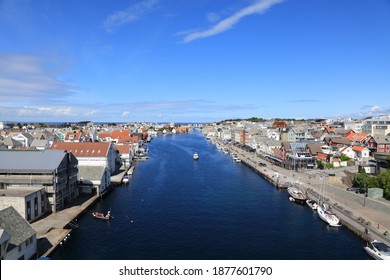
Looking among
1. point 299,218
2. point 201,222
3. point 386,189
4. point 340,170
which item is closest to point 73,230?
point 201,222

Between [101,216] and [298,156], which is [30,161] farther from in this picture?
[298,156]

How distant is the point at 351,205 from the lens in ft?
104

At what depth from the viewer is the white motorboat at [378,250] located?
20191mm

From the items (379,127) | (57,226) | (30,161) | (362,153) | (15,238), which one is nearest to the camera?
(15,238)

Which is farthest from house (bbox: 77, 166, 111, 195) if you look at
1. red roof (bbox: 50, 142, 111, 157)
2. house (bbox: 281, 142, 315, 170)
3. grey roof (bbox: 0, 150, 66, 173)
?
house (bbox: 281, 142, 315, 170)

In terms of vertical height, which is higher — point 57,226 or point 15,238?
point 15,238

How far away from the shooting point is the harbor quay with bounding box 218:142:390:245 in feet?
80.8

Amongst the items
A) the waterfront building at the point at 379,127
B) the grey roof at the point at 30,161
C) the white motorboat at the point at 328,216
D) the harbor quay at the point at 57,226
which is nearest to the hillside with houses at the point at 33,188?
the grey roof at the point at 30,161

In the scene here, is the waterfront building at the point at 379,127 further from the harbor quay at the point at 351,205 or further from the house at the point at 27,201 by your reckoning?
the house at the point at 27,201

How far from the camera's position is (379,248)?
20906 mm

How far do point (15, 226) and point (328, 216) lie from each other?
23459 millimetres

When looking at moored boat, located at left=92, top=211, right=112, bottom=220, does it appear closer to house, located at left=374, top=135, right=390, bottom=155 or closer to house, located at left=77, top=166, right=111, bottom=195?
house, located at left=77, top=166, right=111, bottom=195

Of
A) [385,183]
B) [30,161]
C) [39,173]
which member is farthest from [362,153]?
[30,161]
